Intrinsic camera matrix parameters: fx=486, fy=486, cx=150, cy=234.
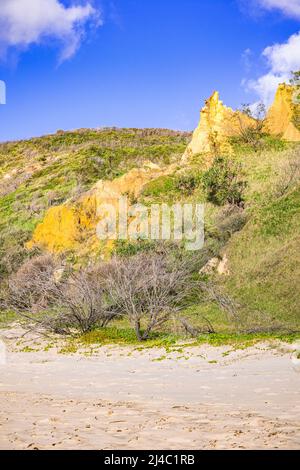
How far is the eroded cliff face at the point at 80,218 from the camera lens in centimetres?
3609

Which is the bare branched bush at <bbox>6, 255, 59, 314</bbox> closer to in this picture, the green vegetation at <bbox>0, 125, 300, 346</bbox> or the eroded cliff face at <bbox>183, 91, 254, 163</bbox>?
the green vegetation at <bbox>0, 125, 300, 346</bbox>

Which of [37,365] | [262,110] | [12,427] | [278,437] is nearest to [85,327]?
[37,365]

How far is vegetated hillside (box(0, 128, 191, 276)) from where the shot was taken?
145 ft

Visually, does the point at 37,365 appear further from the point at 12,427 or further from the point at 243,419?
the point at 243,419

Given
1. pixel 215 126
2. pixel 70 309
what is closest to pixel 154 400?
pixel 70 309

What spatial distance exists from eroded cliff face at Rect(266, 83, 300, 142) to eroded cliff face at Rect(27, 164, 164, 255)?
12.9 metres

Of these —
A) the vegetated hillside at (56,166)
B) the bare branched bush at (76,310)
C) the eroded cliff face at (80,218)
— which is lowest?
the bare branched bush at (76,310)

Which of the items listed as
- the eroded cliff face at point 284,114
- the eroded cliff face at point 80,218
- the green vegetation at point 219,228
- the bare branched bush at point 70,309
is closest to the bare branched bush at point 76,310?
the bare branched bush at point 70,309

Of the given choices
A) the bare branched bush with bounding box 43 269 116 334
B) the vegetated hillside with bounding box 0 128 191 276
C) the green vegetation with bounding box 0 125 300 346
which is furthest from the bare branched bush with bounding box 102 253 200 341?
the vegetated hillside with bounding box 0 128 191 276

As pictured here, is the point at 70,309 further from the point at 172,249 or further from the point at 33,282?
the point at 172,249

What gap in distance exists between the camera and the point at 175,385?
9.82 metres

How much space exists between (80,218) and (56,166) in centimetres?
2692

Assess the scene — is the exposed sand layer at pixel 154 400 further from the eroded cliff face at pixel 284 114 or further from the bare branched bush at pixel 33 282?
the eroded cliff face at pixel 284 114

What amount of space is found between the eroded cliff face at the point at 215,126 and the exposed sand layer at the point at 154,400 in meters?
30.3
